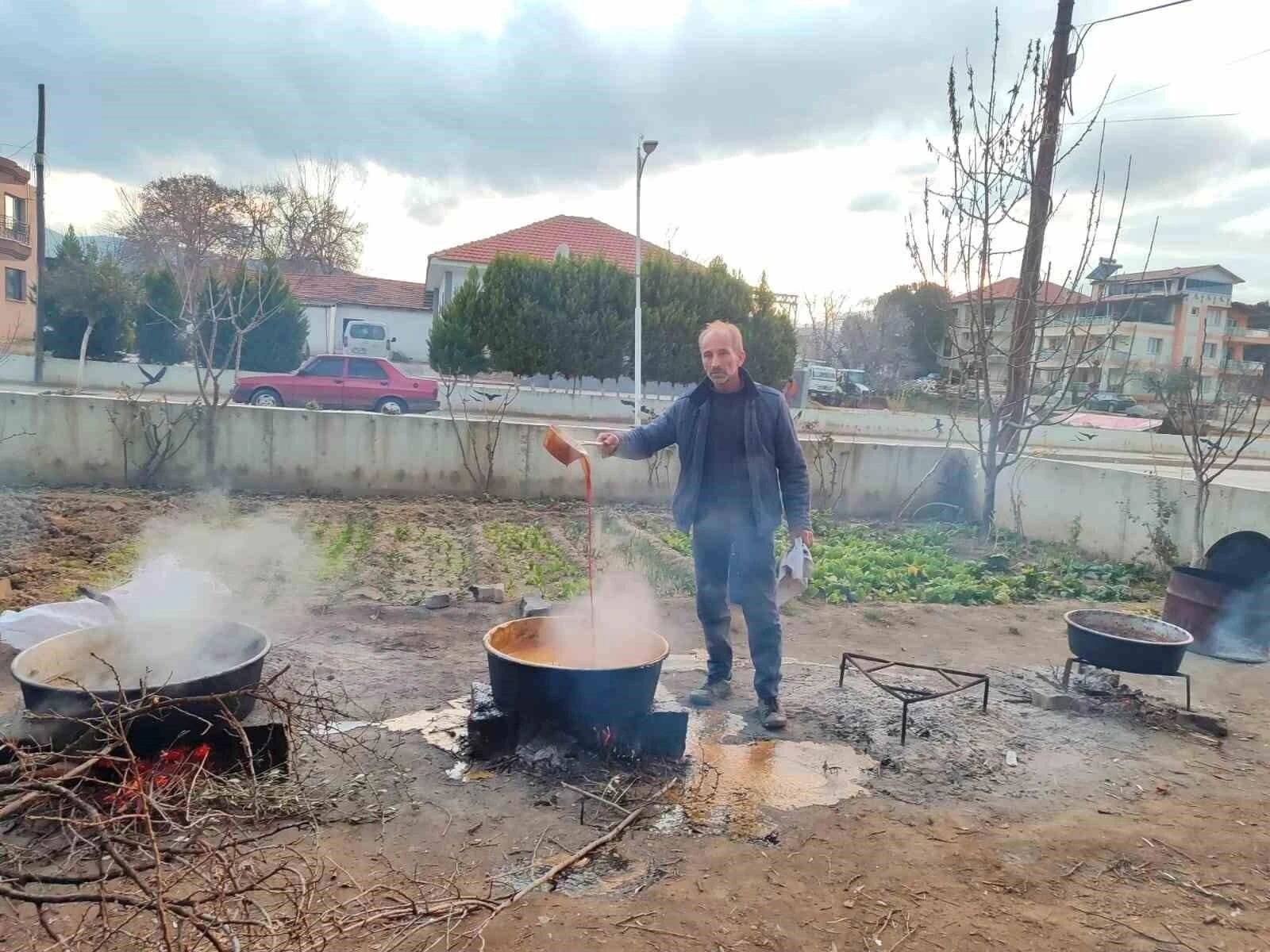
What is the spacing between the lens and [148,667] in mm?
3703

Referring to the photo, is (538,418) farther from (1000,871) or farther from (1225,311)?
(1225,311)

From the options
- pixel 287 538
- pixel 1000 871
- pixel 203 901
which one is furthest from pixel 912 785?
pixel 287 538

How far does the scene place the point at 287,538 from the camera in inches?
326

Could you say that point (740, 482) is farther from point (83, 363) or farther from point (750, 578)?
point (83, 363)

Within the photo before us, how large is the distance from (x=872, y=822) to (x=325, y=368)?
17.7m

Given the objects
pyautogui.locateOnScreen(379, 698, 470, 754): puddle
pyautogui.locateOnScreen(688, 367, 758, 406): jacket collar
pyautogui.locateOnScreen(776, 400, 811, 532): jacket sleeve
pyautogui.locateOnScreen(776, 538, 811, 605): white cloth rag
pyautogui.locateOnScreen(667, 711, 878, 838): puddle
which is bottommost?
pyautogui.locateOnScreen(379, 698, 470, 754): puddle

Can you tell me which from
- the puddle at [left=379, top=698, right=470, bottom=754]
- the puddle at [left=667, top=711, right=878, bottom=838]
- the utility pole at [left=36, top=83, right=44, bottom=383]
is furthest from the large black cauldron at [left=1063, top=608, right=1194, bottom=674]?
the utility pole at [left=36, top=83, right=44, bottom=383]

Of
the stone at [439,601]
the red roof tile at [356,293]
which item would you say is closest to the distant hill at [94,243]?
the red roof tile at [356,293]

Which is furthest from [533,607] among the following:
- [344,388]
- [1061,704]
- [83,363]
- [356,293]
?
[356,293]

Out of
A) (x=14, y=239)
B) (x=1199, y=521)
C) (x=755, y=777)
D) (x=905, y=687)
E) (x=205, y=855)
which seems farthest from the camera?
(x=14, y=239)

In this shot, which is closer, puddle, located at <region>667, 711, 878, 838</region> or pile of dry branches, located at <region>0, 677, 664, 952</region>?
pile of dry branches, located at <region>0, 677, 664, 952</region>

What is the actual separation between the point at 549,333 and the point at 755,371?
19.8 feet

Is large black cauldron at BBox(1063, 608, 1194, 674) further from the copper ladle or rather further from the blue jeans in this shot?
the copper ladle

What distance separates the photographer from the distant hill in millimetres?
24312
